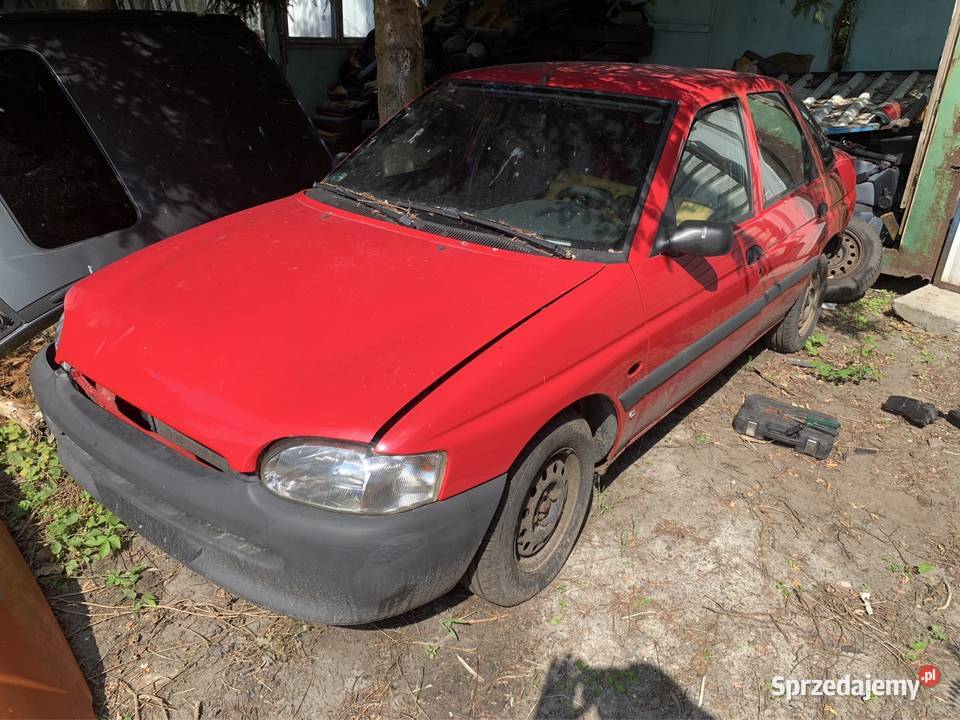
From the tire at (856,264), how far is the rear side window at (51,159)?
4.95m

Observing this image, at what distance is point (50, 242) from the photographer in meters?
3.42

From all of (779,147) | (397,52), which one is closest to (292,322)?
(779,147)

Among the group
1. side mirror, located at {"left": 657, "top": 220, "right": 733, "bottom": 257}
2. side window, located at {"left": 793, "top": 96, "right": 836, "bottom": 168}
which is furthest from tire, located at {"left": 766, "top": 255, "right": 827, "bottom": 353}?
side mirror, located at {"left": 657, "top": 220, "right": 733, "bottom": 257}

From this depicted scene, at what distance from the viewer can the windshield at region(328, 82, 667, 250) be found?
117 inches

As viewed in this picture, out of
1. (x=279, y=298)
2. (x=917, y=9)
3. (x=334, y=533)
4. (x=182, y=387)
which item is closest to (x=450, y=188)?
(x=279, y=298)

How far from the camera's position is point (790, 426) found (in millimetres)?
3934

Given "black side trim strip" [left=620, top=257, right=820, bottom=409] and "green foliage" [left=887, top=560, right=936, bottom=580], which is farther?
"green foliage" [left=887, top=560, right=936, bottom=580]

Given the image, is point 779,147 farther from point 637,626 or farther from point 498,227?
point 637,626

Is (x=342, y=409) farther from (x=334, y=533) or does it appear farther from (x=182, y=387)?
(x=182, y=387)

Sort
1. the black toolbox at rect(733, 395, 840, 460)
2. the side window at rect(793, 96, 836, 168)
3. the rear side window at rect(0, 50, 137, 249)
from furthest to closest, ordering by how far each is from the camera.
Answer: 1. the side window at rect(793, 96, 836, 168)
2. the black toolbox at rect(733, 395, 840, 460)
3. the rear side window at rect(0, 50, 137, 249)

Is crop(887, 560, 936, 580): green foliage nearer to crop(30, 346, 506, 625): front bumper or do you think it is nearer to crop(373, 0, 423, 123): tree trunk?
crop(30, 346, 506, 625): front bumper

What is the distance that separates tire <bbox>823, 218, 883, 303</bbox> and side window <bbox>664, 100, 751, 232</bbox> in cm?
257

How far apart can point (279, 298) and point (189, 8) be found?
17.3 ft

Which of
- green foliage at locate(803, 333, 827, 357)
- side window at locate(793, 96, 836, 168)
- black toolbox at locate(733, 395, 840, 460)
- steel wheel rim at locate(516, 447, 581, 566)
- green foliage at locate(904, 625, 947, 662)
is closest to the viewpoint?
steel wheel rim at locate(516, 447, 581, 566)
